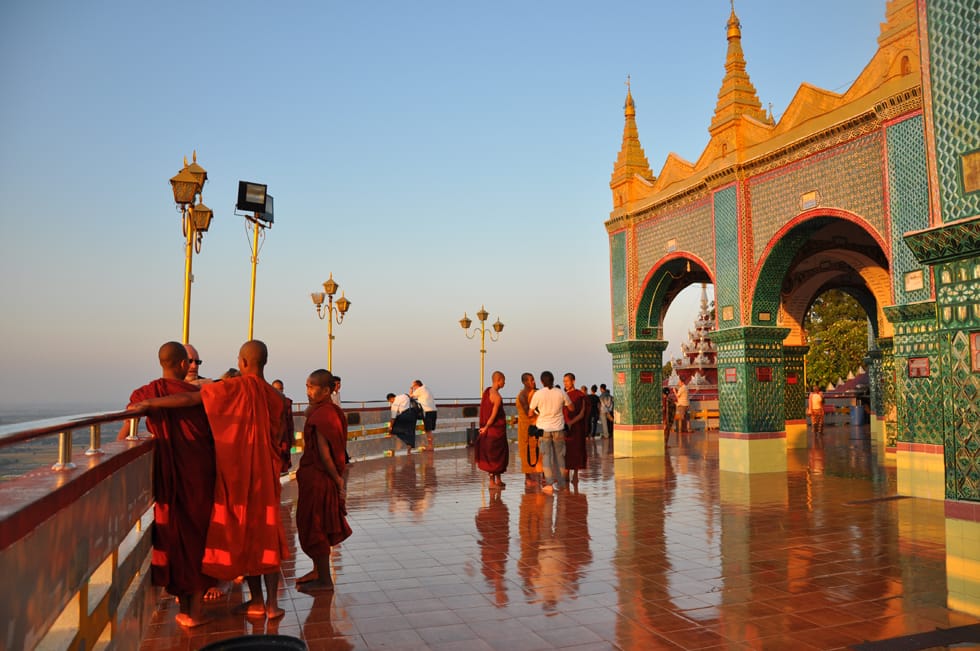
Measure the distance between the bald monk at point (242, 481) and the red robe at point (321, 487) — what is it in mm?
685

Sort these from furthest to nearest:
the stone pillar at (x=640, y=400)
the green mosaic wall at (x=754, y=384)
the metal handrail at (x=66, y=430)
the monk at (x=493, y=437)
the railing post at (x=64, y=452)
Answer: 1. the stone pillar at (x=640, y=400)
2. the green mosaic wall at (x=754, y=384)
3. the monk at (x=493, y=437)
4. the railing post at (x=64, y=452)
5. the metal handrail at (x=66, y=430)

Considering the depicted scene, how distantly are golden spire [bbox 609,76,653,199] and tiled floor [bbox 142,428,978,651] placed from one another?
891 cm

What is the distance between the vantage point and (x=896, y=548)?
6.92 meters

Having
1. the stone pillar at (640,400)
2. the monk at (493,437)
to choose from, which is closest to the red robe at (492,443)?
the monk at (493,437)

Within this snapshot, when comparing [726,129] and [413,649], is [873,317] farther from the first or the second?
[413,649]

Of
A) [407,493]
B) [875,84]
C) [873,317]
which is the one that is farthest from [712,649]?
[873,317]

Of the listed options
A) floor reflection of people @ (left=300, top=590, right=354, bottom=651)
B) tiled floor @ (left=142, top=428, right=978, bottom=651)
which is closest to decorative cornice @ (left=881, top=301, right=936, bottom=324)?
tiled floor @ (left=142, top=428, right=978, bottom=651)

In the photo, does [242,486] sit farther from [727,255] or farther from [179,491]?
[727,255]

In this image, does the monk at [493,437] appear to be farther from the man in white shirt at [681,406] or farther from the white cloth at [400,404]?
the man in white shirt at [681,406]

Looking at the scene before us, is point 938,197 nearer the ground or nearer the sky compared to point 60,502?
nearer the sky

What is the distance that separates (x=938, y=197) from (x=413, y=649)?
4.94 meters

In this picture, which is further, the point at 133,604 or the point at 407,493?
the point at 407,493

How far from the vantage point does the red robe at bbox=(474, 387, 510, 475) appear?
11.4 metres

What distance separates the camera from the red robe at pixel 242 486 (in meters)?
4.60
